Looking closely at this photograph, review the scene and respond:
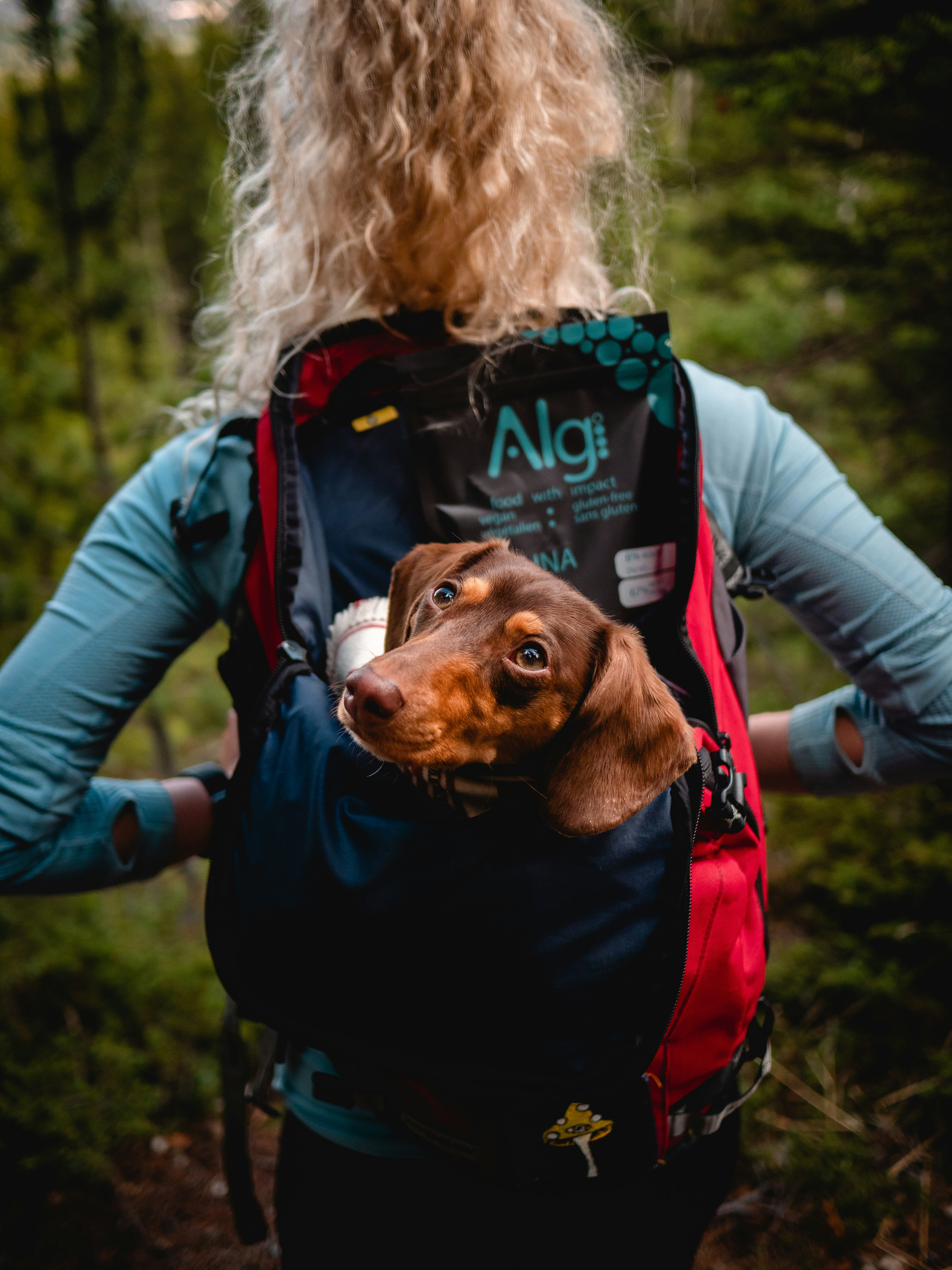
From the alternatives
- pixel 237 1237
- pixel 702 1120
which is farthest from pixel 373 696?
pixel 237 1237

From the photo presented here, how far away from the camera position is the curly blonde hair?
1.53 meters

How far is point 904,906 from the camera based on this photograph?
142 inches

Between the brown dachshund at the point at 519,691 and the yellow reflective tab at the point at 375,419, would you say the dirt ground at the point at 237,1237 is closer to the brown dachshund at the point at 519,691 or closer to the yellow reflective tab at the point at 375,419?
the brown dachshund at the point at 519,691

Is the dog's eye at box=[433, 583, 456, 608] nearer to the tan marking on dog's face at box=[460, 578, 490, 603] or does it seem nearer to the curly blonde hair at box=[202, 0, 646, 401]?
the tan marking on dog's face at box=[460, 578, 490, 603]

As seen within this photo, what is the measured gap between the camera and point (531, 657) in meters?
1.48

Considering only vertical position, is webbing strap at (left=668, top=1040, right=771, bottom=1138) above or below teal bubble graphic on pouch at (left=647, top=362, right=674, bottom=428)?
below

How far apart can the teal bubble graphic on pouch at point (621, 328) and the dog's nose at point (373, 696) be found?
2.94 feet

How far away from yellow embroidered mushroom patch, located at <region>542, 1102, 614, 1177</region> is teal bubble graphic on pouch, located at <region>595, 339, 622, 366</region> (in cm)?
146

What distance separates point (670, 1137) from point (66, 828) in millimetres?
1429

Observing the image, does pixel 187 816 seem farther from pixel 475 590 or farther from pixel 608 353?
pixel 608 353

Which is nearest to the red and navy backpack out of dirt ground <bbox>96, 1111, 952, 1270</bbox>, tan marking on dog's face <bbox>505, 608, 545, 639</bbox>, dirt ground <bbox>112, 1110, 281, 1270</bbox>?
tan marking on dog's face <bbox>505, 608, 545, 639</bbox>

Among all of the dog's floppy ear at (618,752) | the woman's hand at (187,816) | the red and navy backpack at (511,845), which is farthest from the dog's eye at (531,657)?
the woman's hand at (187,816)

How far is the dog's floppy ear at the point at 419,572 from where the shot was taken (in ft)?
4.97

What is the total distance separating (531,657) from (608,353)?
679mm
